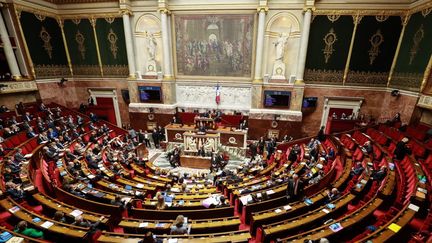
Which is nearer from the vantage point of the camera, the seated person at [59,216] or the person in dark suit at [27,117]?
the seated person at [59,216]

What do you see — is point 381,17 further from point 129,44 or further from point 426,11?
point 129,44

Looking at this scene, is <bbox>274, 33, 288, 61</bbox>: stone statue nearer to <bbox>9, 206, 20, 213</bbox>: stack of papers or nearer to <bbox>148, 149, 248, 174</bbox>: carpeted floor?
<bbox>148, 149, 248, 174</bbox>: carpeted floor

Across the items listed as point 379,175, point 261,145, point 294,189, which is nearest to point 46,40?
point 261,145

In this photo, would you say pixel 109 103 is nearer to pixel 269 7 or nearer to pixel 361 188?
pixel 269 7

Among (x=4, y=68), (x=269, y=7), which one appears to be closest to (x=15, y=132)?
(x=4, y=68)

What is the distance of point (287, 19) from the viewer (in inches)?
541

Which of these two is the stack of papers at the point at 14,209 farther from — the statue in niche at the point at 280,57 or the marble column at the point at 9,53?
the statue in niche at the point at 280,57

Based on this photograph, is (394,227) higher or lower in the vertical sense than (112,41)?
lower

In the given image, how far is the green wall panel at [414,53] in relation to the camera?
401 inches

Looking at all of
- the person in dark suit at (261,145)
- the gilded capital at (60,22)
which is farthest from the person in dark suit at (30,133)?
the person in dark suit at (261,145)

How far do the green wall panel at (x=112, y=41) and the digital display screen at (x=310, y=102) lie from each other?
14.1 m

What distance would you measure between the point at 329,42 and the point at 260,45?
454 centimetres

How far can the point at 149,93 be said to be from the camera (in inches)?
631

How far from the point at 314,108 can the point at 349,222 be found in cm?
1121
